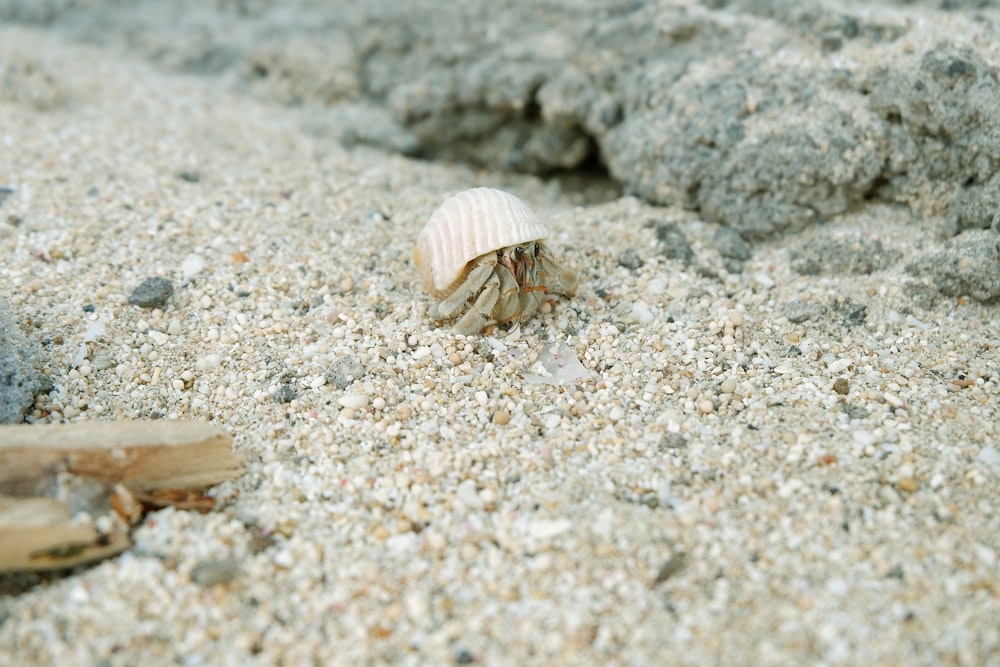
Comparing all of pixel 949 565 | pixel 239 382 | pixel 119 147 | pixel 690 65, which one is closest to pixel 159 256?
pixel 239 382

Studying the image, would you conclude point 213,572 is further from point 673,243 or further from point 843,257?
point 843,257

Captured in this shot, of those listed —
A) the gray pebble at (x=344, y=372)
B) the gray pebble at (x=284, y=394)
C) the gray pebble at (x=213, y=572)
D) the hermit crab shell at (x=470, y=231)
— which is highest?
the hermit crab shell at (x=470, y=231)

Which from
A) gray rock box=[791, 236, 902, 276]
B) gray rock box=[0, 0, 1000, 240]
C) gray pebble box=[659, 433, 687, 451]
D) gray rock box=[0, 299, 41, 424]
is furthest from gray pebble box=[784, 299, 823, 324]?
gray rock box=[0, 299, 41, 424]

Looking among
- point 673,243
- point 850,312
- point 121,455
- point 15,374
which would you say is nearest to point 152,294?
point 15,374

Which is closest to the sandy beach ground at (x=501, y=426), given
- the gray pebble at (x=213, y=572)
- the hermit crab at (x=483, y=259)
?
the gray pebble at (x=213, y=572)

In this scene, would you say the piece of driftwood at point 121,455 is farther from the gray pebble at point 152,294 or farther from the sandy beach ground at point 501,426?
the gray pebble at point 152,294
